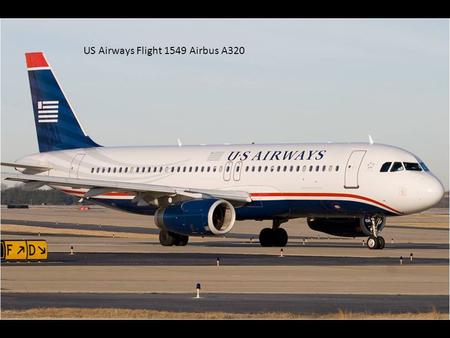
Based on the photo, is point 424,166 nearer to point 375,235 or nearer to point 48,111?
point 375,235

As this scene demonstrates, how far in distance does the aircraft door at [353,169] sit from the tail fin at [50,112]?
16725 mm

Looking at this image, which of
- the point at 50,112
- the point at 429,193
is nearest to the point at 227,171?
the point at 429,193

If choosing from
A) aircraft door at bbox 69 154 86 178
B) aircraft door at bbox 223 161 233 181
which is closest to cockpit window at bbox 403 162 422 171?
aircraft door at bbox 223 161 233 181

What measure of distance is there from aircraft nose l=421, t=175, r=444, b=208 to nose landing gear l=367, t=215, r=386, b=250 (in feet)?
8.06

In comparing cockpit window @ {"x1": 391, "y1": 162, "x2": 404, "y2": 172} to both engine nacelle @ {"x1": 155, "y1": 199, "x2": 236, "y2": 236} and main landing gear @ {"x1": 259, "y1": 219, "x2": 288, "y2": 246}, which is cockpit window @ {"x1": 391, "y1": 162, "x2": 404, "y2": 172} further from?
engine nacelle @ {"x1": 155, "y1": 199, "x2": 236, "y2": 236}

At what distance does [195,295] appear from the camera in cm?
2772

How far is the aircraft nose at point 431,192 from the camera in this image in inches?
1870

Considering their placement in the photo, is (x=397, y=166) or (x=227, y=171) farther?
(x=227, y=171)

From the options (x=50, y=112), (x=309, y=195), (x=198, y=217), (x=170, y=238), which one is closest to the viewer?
(x=198, y=217)

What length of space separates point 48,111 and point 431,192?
23084mm

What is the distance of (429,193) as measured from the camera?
156 feet

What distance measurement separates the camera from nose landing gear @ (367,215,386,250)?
48250mm
